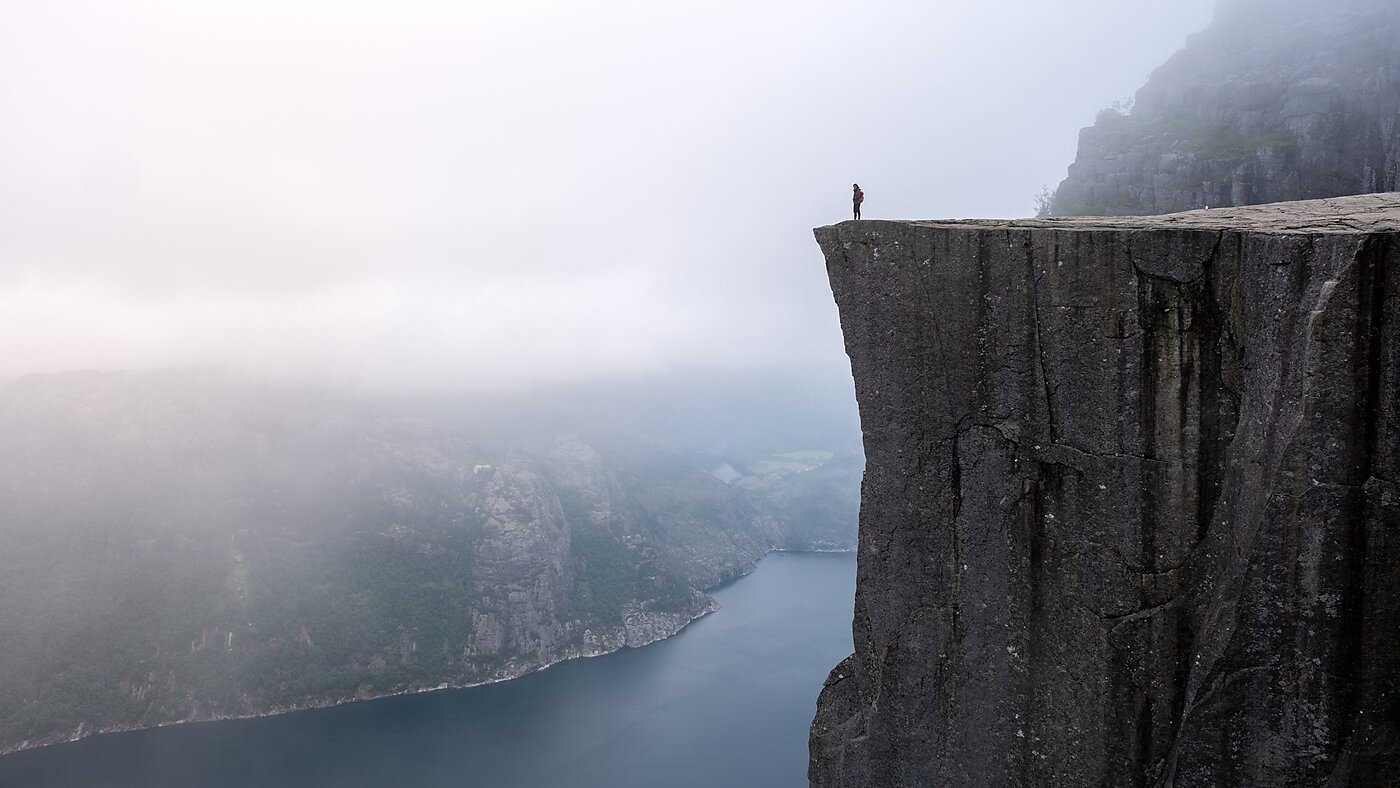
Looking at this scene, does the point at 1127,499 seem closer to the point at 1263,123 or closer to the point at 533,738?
the point at 1263,123

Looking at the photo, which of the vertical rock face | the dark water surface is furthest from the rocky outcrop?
the dark water surface

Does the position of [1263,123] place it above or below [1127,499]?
above

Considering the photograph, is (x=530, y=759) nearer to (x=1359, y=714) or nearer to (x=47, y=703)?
(x=47, y=703)

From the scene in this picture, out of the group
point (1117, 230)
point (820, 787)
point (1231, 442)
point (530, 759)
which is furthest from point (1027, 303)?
point (530, 759)

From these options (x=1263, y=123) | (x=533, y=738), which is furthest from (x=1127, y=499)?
(x=533, y=738)

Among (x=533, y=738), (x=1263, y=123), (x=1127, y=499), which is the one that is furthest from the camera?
(x=533, y=738)

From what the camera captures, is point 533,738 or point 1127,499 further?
point 533,738

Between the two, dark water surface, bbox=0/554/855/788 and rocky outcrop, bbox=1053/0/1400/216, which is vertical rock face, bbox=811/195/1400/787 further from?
dark water surface, bbox=0/554/855/788
